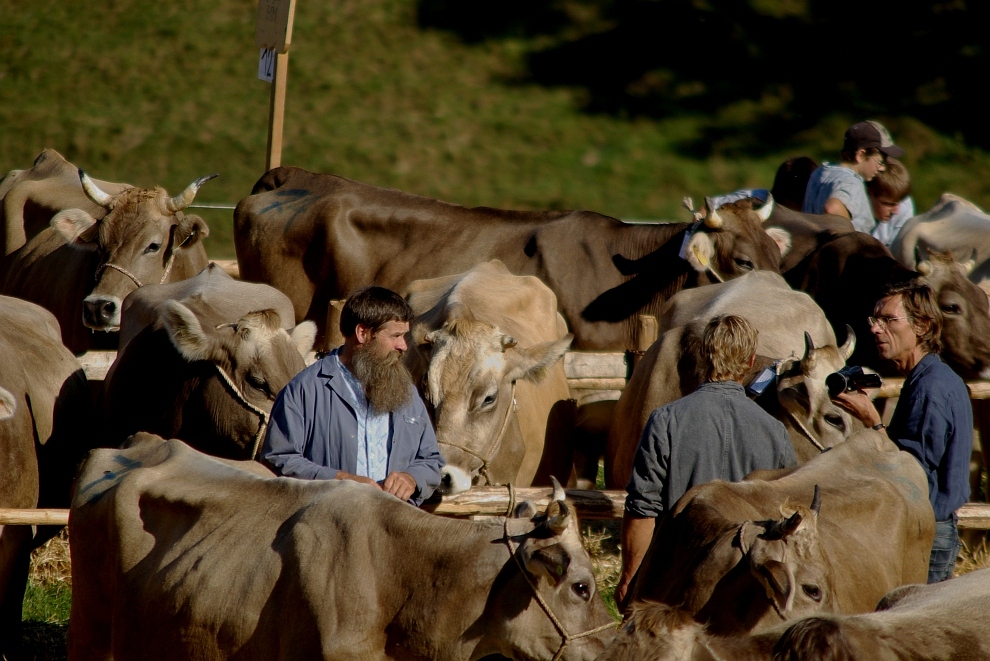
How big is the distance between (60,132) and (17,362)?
11955 mm

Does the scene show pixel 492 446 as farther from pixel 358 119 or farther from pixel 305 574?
pixel 358 119

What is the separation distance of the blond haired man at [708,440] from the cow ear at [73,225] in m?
5.37

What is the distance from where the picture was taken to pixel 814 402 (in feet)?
17.5

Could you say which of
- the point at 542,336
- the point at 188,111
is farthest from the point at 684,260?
the point at 188,111

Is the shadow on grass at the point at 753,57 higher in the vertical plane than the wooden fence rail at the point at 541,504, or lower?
higher

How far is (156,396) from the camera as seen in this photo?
19.1ft

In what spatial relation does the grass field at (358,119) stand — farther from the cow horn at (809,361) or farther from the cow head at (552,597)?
the cow head at (552,597)

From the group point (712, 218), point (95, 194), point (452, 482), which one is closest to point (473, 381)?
point (452, 482)

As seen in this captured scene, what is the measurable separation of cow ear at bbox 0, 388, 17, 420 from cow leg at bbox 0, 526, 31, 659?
0.60 metres

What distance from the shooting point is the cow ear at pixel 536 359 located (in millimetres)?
5934

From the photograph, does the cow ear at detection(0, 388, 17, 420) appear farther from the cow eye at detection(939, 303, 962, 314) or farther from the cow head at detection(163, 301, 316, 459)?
the cow eye at detection(939, 303, 962, 314)

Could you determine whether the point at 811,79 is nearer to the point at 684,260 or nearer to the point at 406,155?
the point at 406,155

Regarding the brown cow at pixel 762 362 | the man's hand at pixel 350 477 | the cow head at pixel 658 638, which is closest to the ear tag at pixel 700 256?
the brown cow at pixel 762 362

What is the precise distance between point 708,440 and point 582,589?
124 centimetres
